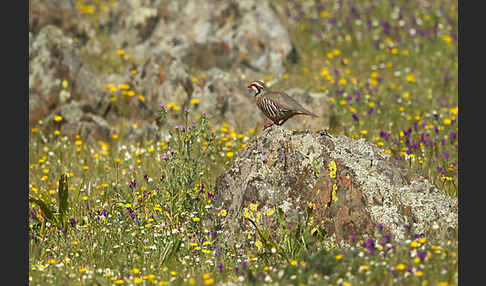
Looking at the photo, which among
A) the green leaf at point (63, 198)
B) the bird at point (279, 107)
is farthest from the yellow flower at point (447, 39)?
the green leaf at point (63, 198)

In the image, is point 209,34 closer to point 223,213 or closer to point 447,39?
point 447,39

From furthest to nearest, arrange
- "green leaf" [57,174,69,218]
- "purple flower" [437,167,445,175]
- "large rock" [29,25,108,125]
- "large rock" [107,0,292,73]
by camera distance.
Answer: "large rock" [107,0,292,73] < "large rock" [29,25,108,125] < "purple flower" [437,167,445,175] < "green leaf" [57,174,69,218]

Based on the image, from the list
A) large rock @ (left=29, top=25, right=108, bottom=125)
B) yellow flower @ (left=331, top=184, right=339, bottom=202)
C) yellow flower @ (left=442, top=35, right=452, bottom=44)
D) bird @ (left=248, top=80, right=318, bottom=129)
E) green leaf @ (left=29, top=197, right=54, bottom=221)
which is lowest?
green leaf @ (left=29, top=197, right=54, bottom=221)

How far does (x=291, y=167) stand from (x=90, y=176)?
3541mm

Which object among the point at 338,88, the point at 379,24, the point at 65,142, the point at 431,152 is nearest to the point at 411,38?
the point at 379,24

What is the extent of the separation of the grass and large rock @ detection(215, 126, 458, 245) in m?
0.15

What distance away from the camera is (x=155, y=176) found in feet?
27.7

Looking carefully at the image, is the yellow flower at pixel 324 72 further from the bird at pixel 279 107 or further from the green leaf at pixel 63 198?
the green leaf at pixel 63 198

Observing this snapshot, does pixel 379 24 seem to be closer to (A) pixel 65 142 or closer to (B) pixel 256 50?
(B) pixel 256 50

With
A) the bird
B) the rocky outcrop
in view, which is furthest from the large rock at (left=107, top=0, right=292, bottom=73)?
the bird

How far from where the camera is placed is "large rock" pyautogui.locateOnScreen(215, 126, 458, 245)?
239 inches

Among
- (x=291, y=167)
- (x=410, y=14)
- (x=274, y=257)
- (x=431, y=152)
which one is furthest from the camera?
(x=410, y=14)

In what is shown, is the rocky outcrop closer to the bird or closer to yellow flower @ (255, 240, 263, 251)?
the bird

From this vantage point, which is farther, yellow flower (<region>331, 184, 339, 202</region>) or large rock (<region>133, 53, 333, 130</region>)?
large rock (<region>133, 53, 333, 130</region>)
